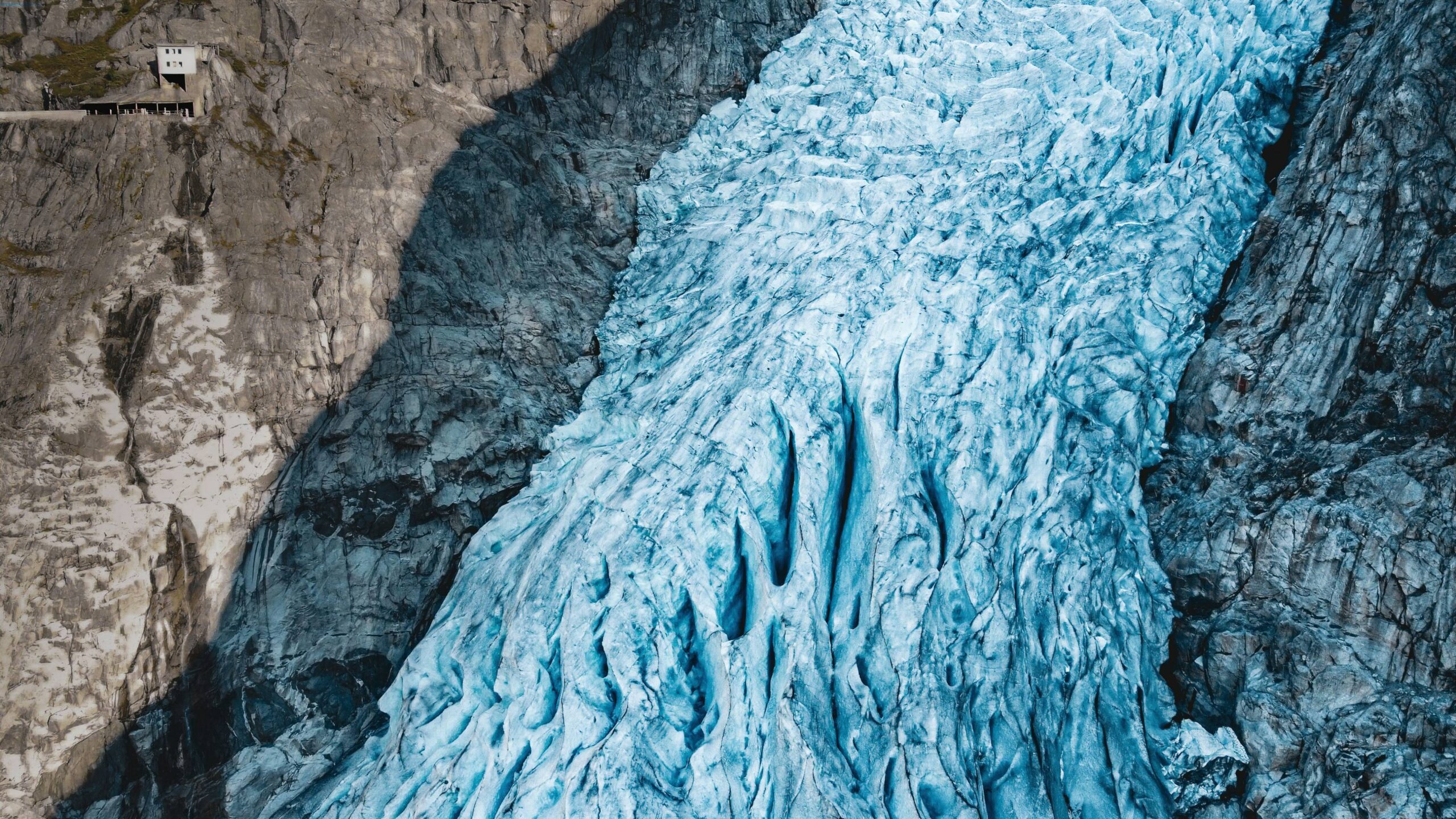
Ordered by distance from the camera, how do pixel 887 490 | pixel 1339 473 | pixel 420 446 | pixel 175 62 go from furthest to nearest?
pixel 175 62
pixel 420 446
pixel 887 490
pixel 1339 473

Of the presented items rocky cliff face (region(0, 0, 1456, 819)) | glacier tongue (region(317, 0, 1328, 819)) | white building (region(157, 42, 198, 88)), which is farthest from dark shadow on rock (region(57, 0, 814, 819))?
white building (region(157, 42, 198, 88))

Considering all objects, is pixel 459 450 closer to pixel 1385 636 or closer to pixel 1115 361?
pixel 1115 361

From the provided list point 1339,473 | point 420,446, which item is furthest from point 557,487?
point 1339,473

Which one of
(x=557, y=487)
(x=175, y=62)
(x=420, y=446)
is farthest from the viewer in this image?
(x=175, y=62)

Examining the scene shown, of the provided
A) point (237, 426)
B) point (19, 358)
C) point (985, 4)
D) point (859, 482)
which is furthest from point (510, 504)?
point (985, 4)

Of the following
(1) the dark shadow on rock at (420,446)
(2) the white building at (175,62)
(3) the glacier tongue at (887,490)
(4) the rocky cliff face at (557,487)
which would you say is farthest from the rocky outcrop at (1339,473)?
(2) the white building at (175,62)

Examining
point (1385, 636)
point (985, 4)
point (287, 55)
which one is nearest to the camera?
point (1385, 636)

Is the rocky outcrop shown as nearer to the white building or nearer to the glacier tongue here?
the glacier tongue

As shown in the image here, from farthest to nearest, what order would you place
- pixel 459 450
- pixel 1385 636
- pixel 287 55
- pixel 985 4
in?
pixel 985 4 < pixel 287 55 < pixel 459 450 < pixel 1385 636

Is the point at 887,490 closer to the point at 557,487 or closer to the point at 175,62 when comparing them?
the point at 557,487
